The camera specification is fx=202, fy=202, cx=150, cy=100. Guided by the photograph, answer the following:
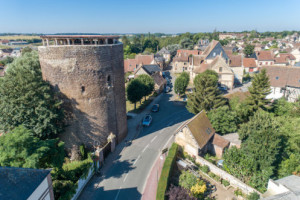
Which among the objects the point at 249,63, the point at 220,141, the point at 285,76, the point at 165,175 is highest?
the point at 249,63

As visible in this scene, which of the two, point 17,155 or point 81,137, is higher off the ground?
point 17,155

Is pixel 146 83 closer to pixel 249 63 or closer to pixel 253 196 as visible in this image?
pixel 253 196

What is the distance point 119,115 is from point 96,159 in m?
7.30

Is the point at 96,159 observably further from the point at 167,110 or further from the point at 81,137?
the point at 167,110

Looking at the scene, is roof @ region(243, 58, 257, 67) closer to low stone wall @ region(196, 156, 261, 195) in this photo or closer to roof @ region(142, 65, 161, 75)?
roof @ region(142, 65, 161, 75)

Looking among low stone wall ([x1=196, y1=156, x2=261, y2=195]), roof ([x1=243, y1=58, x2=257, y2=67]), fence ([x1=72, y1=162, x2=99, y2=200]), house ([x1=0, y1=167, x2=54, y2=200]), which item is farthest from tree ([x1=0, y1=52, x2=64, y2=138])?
roof ([x1=243, y1=58, x2=257, y2=67])

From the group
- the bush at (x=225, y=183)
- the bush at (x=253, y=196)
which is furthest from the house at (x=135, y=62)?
the bush at (x=253, y=196)

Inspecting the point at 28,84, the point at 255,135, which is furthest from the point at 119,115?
the point at 255,135

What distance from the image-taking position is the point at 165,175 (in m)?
21.8

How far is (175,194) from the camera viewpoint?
60.7ft

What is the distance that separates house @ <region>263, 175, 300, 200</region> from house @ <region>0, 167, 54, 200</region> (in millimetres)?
18030

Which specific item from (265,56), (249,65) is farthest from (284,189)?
(265,56)

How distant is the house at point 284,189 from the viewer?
17.1 metres

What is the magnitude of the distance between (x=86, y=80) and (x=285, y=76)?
38372mm
